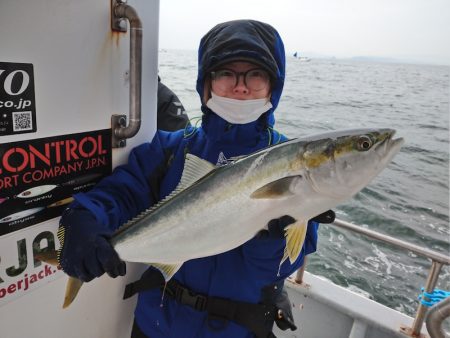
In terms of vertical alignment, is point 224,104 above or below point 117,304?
above

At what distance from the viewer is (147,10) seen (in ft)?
7.00

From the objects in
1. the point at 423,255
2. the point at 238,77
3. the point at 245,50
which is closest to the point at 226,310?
the point at 238,77

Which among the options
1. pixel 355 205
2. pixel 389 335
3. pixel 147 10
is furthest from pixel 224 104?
pixel 355 205

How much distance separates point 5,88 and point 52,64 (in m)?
0.26

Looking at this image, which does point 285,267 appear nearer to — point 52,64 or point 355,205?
point 52,64

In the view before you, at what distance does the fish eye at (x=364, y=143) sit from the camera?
155 centimetres

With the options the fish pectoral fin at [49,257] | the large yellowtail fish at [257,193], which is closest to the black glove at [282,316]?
the large yellowtail fish at [257,193]

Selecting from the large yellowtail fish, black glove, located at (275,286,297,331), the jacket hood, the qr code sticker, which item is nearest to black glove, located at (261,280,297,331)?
black glove, located at (275,286,297,331)

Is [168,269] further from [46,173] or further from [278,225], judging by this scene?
[46,173]

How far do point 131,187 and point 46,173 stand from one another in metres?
0.50

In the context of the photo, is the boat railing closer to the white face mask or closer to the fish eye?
the white face mask

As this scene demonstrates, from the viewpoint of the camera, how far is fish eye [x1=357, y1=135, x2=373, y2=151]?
5.09ft

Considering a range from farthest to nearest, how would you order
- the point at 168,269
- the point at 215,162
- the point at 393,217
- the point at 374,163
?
the point at 393,217, the point at 215,162, the point at 168,269, the point at 374,163

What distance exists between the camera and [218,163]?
7.14 feet
